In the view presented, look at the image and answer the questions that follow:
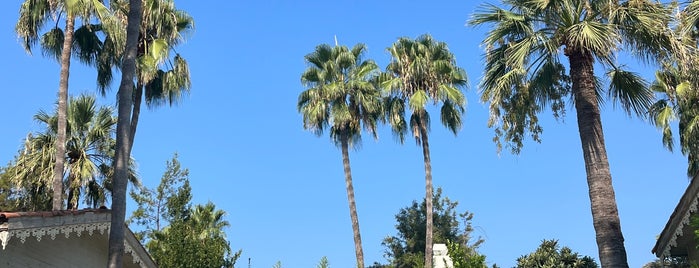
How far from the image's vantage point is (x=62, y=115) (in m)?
19.5

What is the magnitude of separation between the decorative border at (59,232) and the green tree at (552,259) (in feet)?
39.4

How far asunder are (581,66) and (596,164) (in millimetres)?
1899

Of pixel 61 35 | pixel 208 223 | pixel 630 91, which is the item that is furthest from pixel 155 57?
Answer: pixel 630 91

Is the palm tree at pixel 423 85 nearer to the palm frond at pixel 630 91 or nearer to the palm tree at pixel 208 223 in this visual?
the palm tree at pixel 208 223

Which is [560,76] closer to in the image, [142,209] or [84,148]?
[84,148]

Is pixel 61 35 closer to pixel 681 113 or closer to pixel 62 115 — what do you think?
pixel 62 115

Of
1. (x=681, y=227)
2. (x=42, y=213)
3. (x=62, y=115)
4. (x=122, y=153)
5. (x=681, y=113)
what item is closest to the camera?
(x=42, y=213)

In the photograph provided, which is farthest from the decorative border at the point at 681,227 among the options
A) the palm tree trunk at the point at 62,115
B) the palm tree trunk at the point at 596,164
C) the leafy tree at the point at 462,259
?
the palm tree trunk at the point at 62,115

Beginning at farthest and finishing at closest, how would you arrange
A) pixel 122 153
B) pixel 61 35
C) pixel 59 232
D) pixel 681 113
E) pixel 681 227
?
pixel 681 113
pixel 61 35
pixel 681 227
pixel 122 153
pixel 59 232

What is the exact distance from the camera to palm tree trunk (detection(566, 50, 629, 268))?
1202 cm

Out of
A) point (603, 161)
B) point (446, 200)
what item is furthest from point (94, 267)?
point (446, 200)

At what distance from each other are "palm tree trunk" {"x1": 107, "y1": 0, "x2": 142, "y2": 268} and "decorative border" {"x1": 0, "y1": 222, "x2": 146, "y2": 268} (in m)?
0.76

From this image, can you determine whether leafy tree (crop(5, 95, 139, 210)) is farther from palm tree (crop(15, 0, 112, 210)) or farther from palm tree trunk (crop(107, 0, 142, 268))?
palm tree trunk (crop(107, 0, 142, 268))

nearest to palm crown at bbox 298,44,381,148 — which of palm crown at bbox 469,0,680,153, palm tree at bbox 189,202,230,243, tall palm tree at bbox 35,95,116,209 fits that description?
palm tree at bbox 189,202,230,243
